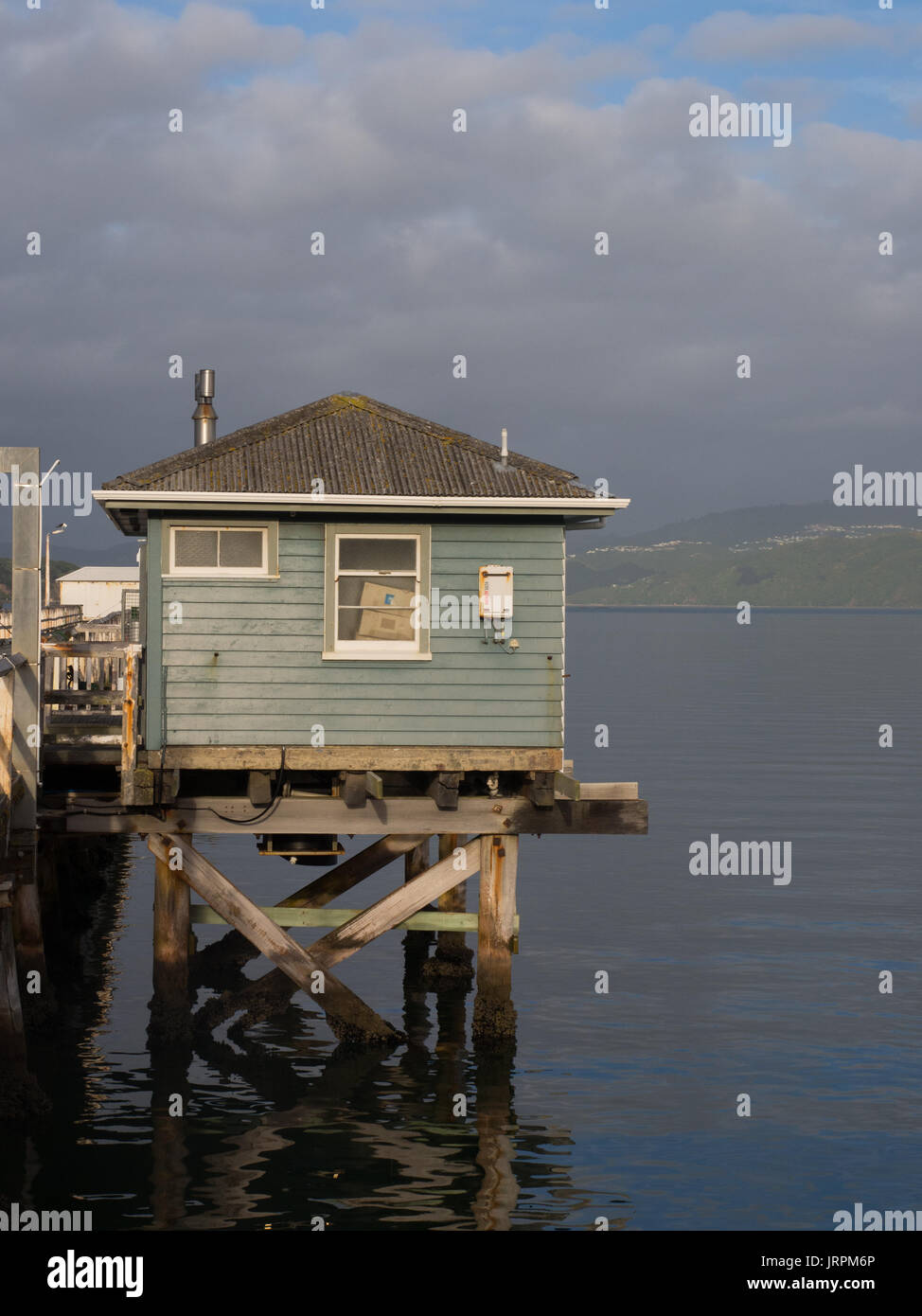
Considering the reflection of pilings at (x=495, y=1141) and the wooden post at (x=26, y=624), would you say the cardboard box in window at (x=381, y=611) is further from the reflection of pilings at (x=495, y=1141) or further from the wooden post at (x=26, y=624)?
the reflection of pilings at (x=495, y=1141)

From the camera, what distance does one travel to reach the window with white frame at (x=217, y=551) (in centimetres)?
1755

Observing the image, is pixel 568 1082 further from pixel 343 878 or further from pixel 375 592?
pixel 375 592

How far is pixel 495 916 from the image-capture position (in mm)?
18406

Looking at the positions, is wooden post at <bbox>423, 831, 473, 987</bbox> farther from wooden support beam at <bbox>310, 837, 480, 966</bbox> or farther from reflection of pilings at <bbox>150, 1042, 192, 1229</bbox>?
reflection of pilings at <bbox>150, 1042, 192, 1229</bbox>

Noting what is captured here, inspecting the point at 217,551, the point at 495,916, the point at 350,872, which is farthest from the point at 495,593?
the point at 350,872

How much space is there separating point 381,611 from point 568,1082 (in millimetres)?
6145

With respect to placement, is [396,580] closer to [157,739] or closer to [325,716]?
[325,716]

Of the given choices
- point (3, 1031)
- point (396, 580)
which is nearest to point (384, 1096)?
point (3, 1031)

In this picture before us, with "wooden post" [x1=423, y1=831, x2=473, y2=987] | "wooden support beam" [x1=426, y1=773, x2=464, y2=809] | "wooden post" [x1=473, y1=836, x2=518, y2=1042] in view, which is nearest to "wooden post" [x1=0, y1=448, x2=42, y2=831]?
"wooden support beam" [x1=426, y1=773, x2=464, y2=809]

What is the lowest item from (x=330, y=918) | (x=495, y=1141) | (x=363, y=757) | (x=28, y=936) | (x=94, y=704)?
(x=495, y=1141)

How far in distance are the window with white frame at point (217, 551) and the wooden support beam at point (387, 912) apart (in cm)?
408
